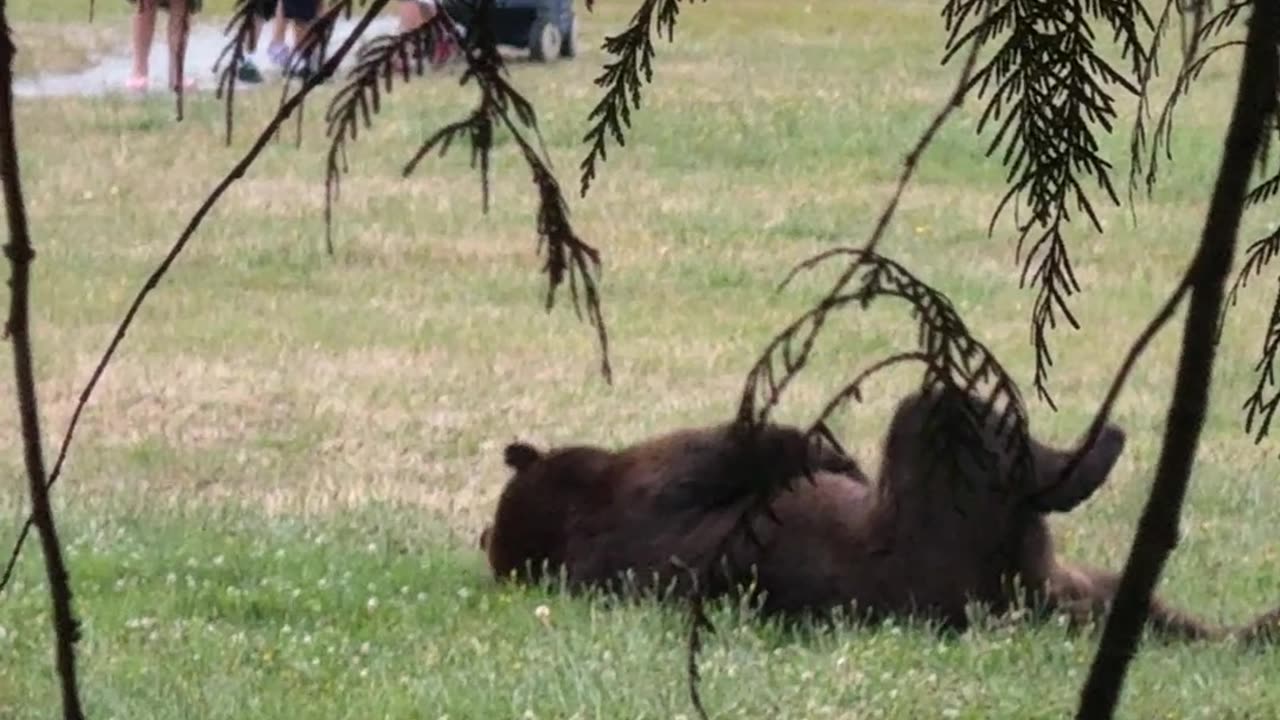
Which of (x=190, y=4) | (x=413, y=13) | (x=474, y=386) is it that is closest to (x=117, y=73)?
(x=474, y=386)

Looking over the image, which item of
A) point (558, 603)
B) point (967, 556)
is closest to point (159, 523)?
point (558, 603)

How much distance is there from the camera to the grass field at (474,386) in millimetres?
4484

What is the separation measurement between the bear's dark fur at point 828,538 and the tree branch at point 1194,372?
324cm

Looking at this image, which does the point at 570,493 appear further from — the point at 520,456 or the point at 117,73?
the point at 117,73

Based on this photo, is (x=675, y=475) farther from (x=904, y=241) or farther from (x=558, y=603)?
(x=904, y=241)

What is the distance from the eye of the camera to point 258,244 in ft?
36.6

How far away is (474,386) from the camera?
8.50m

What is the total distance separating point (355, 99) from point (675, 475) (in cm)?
355

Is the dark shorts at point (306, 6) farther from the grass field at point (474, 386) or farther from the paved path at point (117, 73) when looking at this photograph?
the paved path at point (117, 73)

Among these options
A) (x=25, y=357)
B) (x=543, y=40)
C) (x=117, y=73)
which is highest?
(x=25, y=357)

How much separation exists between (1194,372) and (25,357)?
0.57 m

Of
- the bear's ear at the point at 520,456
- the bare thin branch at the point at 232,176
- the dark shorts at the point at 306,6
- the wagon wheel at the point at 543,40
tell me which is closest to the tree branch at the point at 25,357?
the bare thin branch at the point at 232,176

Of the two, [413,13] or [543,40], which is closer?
[413,13]

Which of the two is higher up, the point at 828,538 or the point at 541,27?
the point at 828,538
